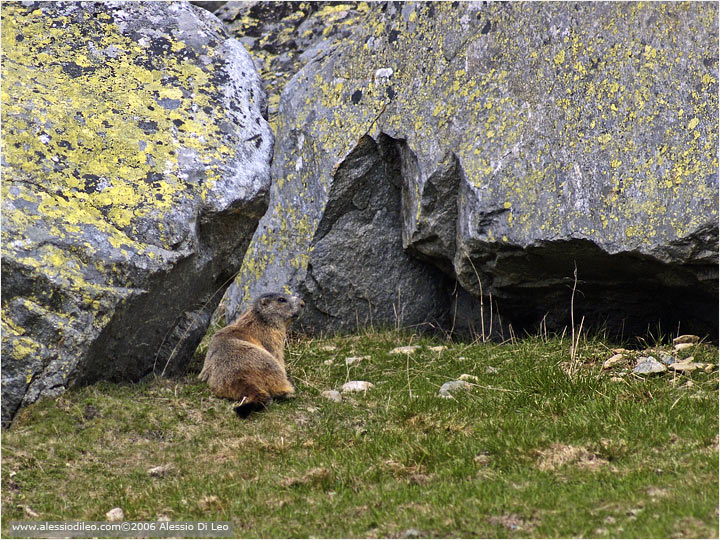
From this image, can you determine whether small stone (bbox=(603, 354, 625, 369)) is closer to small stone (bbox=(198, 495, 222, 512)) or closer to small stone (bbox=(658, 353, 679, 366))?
small stone (bbox=(658, 353, 679, 366))

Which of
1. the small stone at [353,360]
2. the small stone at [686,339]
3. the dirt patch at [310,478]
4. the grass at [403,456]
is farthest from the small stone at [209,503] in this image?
the small stone at [686,339]

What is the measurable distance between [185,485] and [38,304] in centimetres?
214

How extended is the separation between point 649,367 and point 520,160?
2606 millimetres

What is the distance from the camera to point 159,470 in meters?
6.32

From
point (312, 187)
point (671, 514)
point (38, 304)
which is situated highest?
point (312, 187)

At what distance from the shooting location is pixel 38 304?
22.5ft

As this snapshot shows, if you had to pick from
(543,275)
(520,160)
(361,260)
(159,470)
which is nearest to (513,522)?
(159,470)

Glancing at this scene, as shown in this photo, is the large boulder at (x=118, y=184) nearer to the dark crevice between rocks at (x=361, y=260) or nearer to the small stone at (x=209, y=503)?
the dark crevice between rocks at (x=361, y=260)

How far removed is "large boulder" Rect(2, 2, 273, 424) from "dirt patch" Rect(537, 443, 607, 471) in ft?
12.6

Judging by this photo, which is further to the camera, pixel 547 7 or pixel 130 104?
pixel 547 7

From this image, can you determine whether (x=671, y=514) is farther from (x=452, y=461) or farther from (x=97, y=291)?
(x=97, y=291)

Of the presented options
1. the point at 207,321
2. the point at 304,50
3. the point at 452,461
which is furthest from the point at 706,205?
the point at 304,50

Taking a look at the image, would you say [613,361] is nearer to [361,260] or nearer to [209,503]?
[361,260]

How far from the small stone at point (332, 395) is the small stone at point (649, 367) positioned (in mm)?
2847
